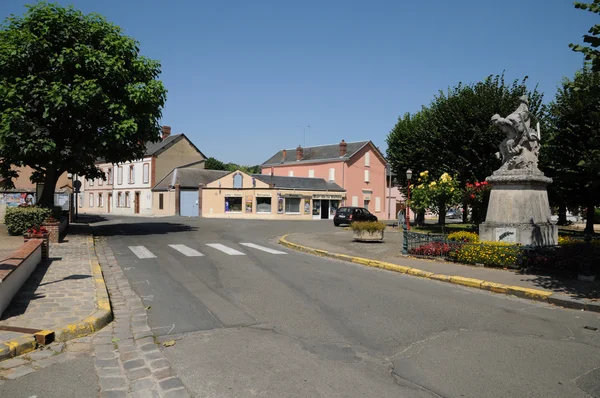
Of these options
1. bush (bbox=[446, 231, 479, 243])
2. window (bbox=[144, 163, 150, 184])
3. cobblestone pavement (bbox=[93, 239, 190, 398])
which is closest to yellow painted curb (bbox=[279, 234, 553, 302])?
bush (bbox=[446, 231, 479, 243])

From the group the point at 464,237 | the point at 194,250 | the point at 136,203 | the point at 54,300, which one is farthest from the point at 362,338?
the point at 136,203

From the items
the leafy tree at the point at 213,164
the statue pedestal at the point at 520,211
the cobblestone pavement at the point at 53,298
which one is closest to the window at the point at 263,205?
the statue pedestal at the point at 520,211

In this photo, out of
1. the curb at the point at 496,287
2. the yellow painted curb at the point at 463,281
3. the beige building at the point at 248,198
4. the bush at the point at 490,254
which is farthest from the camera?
the beige building at the point at 248,198

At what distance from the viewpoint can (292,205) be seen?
43.5m

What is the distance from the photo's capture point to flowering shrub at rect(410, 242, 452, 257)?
12.1 meters

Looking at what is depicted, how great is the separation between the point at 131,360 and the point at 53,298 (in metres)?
3.02

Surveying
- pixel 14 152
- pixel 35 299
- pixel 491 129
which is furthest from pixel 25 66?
pixel 491 129

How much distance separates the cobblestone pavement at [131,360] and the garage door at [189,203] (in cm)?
3784

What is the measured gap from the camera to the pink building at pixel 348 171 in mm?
47469

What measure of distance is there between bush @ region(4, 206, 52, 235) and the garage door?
26895 millimetres

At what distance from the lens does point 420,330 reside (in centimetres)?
568

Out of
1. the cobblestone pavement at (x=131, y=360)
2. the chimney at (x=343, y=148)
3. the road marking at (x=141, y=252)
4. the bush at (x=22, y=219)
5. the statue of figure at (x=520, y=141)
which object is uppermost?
the chimney at (x=343, y=148)

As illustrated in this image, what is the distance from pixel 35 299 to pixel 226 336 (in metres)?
3.42

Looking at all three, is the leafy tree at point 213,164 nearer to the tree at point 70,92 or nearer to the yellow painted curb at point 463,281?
the tree at point 70,92
